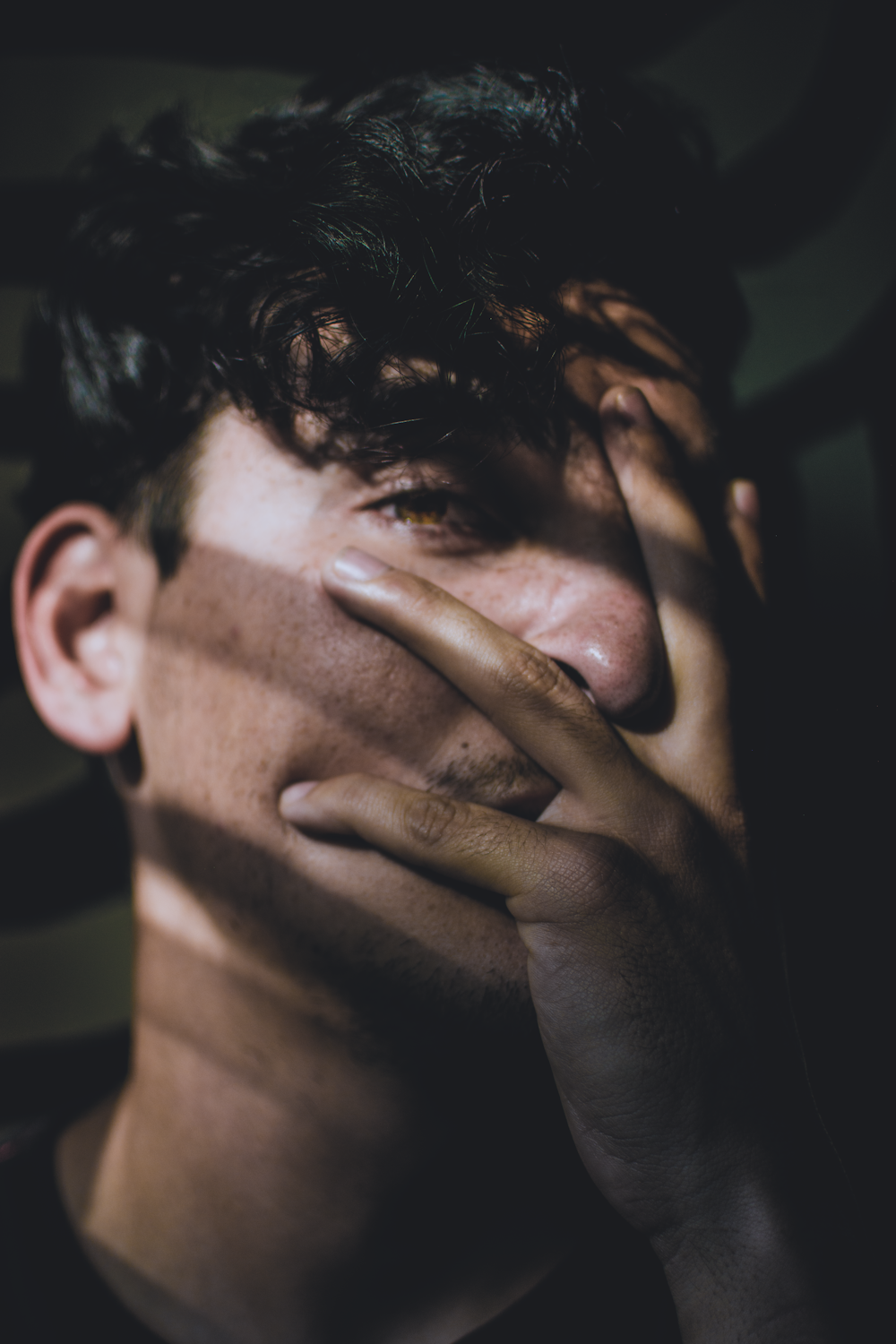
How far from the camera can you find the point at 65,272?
148 cm

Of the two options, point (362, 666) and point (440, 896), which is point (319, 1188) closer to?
point (440, 896)

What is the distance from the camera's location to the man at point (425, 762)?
937mm

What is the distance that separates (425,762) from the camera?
39.8 inches

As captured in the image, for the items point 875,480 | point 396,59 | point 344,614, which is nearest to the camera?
point 344,614

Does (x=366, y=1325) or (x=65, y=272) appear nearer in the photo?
(x=366, y=1325)

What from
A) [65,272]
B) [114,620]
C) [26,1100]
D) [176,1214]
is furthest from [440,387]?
[26,1100]

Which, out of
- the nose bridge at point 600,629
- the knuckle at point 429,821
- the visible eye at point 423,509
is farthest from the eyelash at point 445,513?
the knuckle at point 429,821

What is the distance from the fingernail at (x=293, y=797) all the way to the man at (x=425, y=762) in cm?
1

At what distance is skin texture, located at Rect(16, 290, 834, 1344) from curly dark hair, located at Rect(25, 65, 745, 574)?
0.28 ft

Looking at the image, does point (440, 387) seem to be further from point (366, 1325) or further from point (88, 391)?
point (366, 1325)

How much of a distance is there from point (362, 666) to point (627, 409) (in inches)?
23.6

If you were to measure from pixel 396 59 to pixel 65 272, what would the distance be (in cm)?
82

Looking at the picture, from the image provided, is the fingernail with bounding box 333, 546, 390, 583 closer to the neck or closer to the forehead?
the forehead

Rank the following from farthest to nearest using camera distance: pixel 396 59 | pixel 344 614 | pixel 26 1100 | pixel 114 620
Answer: pixel 26 1100 → pixel 396 59 → pixel 114 620 → pixel 344 614
